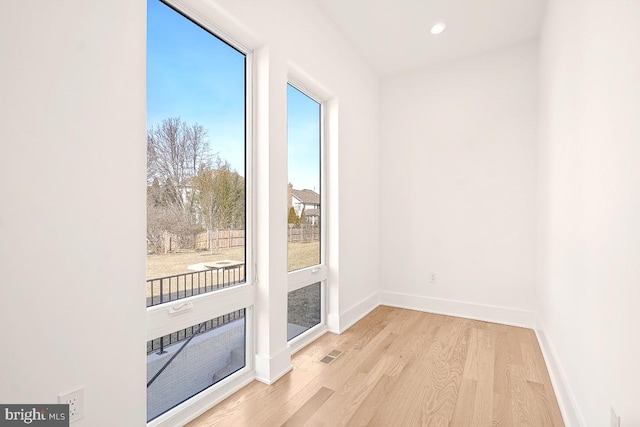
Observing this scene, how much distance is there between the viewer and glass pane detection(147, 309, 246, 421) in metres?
1.73

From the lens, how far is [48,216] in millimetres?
1193

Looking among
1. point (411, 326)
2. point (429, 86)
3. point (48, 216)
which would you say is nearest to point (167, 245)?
point (48, 216)

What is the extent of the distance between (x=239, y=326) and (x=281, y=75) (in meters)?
1.88

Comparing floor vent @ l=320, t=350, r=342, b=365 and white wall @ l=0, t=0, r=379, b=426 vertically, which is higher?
white wall @ l=0, t=0, r=379, b=426

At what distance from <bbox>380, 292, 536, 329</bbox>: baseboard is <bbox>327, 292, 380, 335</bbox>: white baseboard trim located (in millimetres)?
259

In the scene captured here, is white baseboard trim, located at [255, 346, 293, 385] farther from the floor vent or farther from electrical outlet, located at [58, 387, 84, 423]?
electrical outlet, located at [58, 387, 84, 423]

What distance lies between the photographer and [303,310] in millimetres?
Answer: 2975

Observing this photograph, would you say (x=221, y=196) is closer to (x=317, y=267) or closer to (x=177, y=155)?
(x=177, y=155)

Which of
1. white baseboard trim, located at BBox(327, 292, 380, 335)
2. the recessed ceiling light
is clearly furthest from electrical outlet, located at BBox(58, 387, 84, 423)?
the recessed ceiling light

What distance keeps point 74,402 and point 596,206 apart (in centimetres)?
240

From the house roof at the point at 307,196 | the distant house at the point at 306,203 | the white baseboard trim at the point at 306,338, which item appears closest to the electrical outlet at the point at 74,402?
the white baseboard trim at the point at 306,338

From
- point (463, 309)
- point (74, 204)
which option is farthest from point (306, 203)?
point (463, 309)

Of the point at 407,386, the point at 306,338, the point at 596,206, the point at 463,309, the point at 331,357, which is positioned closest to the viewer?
the point at 596,206

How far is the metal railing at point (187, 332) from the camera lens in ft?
5.64
